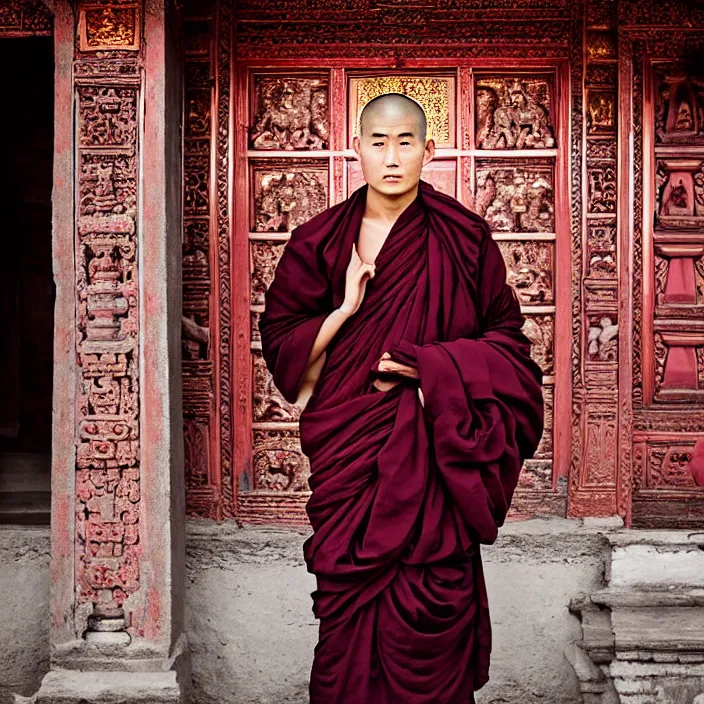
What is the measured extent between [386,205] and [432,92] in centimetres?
170

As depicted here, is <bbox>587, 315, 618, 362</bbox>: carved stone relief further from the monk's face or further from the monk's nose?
the monk's nose

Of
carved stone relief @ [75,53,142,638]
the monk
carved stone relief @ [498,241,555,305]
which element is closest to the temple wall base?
the monk

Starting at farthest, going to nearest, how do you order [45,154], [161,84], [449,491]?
1. [45,154]
2. [161,84]
3. [449,491]

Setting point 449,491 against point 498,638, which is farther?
point 498,638

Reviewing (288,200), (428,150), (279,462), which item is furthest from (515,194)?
(279,462)

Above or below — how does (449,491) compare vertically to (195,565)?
above

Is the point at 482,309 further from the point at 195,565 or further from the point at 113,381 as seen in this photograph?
the point at 195,565

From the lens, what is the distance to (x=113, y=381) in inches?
180

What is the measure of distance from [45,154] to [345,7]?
2.11m

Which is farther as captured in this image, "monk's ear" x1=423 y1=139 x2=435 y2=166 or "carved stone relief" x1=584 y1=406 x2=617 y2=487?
"carved stone relief" x1=584 y1=406 x2=617 y2=487

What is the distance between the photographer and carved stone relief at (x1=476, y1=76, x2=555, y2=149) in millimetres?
5473

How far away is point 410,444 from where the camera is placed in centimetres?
378

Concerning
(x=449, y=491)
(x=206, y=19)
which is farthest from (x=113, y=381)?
(x=206, y=19)

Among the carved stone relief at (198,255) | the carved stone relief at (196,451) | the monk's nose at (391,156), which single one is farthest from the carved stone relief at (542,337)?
the monk's nose at (391,156)
